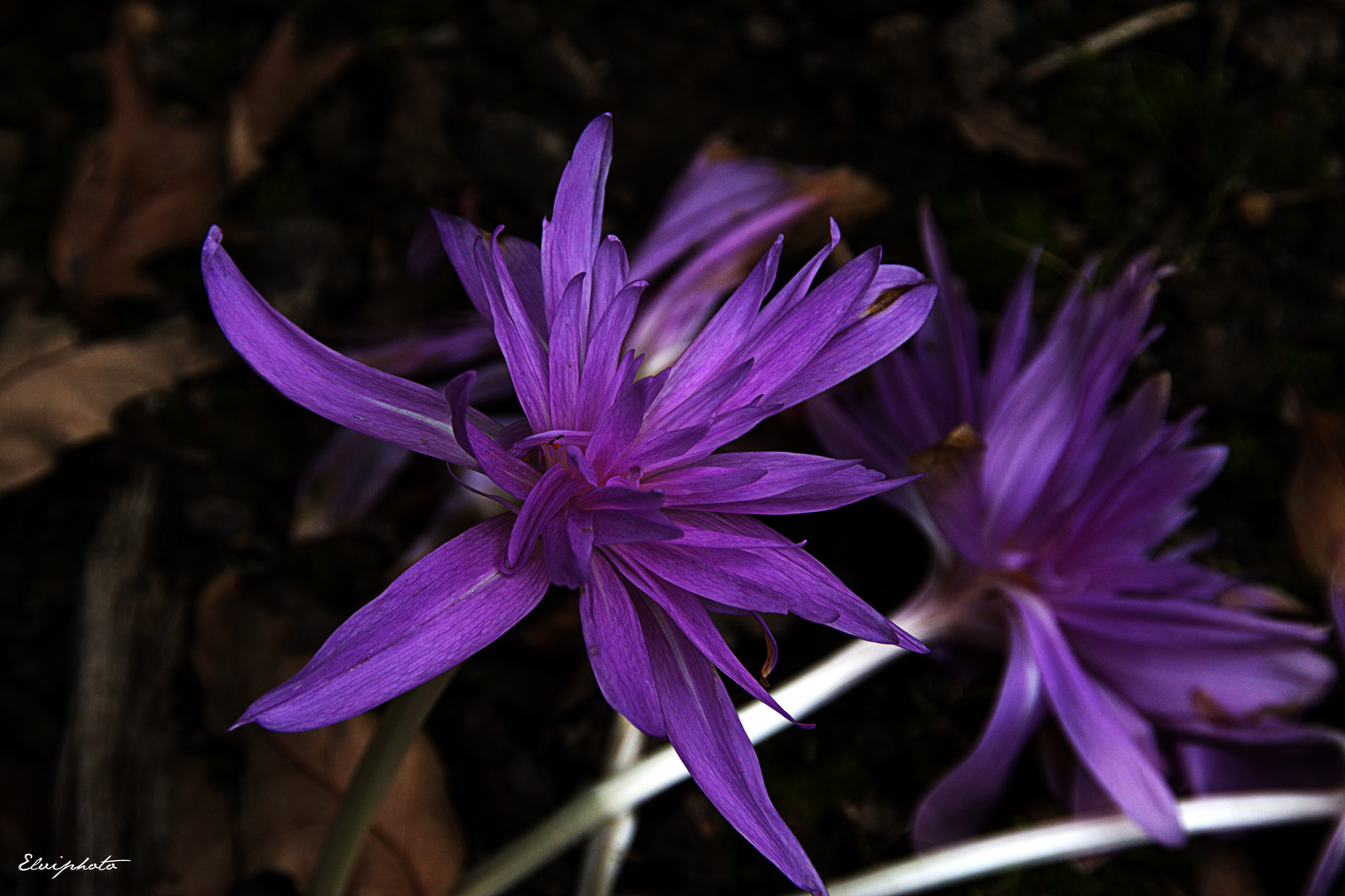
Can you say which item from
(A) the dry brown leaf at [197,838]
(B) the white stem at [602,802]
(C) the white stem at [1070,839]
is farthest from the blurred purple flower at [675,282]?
(C) the white stem at [1070,839]

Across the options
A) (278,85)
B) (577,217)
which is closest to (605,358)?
(577,217)

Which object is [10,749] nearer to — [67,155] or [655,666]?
[67,155]

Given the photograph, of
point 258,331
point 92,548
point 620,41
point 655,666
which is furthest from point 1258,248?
point 92,548

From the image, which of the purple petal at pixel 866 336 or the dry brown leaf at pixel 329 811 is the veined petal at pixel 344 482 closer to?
the dry brown leaf at pixel 329 811

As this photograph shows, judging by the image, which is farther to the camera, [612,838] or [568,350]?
[612,838]

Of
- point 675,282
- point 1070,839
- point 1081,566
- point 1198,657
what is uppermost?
point 675,282

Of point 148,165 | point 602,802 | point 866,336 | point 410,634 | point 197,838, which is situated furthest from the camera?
point 148,165

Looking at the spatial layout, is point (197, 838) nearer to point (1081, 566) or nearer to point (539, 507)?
point (539, 507)
